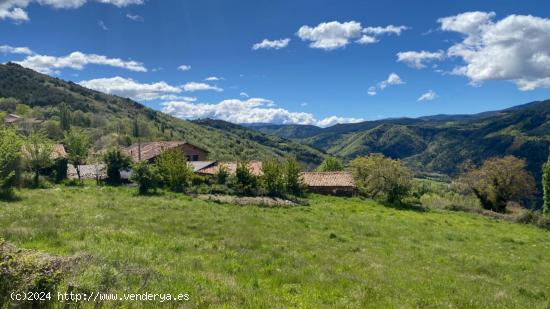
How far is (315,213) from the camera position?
3694cm

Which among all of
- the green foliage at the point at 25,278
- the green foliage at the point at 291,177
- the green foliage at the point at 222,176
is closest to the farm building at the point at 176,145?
the green foliage at the point at 222,176

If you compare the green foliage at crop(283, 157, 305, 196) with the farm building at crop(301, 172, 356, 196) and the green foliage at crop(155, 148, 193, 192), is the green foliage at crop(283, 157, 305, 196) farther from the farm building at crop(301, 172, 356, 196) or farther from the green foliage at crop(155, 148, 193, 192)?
the green foliage at crop(155, 148, 193, 192)

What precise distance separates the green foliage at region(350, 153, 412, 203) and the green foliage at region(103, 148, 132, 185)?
3339 centimetres

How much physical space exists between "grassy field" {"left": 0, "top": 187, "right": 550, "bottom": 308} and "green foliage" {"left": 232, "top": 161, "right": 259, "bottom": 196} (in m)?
13.0

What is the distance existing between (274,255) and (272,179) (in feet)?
105

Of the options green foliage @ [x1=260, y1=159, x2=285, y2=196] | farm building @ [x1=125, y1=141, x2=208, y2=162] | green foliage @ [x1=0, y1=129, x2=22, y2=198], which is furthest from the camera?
farm building @ [x1=125, y1=141, x2=208, y2=162]

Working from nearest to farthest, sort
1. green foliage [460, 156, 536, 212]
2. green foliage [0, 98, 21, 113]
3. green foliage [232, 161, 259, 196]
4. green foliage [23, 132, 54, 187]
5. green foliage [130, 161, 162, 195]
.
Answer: green foliage [130, 161, 162, 195], green foliage [23, 132, 54, 187], green foliage [232, 161, 259, 196], green foliage [460, 156, 536, 212], green foliage [0, 98, 21, 113]

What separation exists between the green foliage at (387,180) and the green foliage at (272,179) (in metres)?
13.7

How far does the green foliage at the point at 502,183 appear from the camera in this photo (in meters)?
59.5

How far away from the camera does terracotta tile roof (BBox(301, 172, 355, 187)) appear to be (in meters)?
64.3

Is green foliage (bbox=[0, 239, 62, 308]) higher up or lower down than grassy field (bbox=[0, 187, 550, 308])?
higher up

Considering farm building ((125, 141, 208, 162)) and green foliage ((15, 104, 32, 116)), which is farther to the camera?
green foliage ((15, 104, 32, 116))

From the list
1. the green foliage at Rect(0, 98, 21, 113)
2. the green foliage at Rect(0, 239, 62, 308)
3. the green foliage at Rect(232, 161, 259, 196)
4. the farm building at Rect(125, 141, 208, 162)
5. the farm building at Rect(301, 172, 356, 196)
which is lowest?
the farm building at Rect(301, 172, 356, 196)

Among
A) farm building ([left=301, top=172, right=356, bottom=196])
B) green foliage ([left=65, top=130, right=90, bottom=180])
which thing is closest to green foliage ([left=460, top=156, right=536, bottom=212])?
farm building ([left=301, top=172, right=356, bottom=196])
